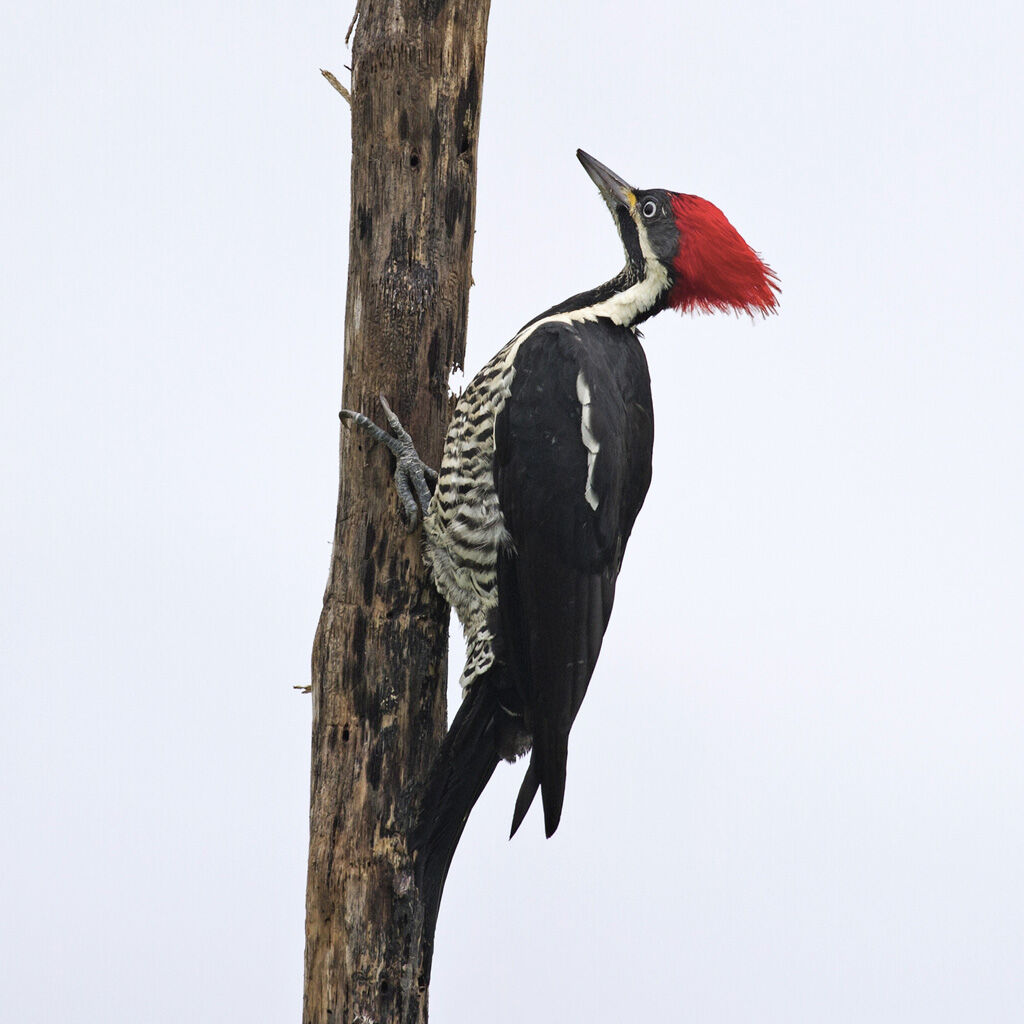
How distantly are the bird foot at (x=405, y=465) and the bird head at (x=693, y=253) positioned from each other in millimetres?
834

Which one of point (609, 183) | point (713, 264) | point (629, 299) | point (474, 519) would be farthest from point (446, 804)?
point (609, 183)

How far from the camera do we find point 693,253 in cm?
334

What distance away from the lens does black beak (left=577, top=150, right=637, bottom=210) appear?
11.5 ft

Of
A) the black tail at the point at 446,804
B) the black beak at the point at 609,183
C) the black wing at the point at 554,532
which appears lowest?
the black tail at the point at 446,804

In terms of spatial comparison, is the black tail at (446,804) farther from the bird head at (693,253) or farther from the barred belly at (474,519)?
the bird head at (693,253)

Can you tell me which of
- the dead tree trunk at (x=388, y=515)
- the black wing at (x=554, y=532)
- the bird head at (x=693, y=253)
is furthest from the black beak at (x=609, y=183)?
the black wing at (x=554, y=532)

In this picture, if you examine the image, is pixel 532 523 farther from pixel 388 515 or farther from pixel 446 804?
pixel 446 804

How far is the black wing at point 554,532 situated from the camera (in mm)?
3039

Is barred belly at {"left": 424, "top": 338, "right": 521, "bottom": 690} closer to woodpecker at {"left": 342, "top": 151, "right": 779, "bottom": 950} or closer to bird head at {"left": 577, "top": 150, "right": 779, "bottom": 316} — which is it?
woodpecker at {"left": 342, "top": 151, "right": 779, "bottom": 950}

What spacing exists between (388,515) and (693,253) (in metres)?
1.08

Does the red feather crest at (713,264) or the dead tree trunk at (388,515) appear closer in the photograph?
the dead tree trunk at (388,515)

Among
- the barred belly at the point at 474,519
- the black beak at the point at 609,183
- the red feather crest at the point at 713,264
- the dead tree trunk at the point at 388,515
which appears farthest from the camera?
the black beak at the point at 609,183

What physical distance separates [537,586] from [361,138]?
1.26m

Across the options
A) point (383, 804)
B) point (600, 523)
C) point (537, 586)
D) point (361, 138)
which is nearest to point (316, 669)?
point (383, 804)
